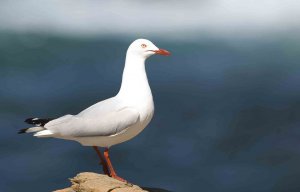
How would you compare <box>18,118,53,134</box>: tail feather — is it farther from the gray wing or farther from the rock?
the rock

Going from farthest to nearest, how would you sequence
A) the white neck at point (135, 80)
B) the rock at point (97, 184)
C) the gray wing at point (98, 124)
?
the white neck at point (135, 80) < the gray wing at point (98, 124) < the rock at point (97, 184)

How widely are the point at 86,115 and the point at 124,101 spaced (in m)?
0.51

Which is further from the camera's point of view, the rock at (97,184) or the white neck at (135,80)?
the white neck at (135,80)

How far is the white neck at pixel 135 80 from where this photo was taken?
936cm

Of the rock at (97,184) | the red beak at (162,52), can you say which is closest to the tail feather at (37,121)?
the rock at (97,184)

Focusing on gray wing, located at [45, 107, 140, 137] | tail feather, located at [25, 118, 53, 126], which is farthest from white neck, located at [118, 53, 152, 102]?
tail feather, located at [25, 118, 53, 126]

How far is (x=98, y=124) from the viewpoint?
367 inches

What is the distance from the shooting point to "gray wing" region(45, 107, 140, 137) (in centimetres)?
924

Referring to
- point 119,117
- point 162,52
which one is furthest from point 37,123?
point 162,52

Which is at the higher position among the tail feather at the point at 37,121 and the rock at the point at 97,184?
the tail feather at the point at 37,121

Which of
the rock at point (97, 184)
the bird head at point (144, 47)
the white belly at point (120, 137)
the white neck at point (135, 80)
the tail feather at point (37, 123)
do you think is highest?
the bird head at point (144, 47)

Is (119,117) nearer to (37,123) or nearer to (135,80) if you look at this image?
(135,80)

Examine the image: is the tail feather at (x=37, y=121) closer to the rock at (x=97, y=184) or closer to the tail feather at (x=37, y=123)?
the tail feather at (x=37, y=123)

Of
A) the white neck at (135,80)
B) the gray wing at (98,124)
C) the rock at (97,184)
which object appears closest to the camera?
→ the rock at (97,184)
